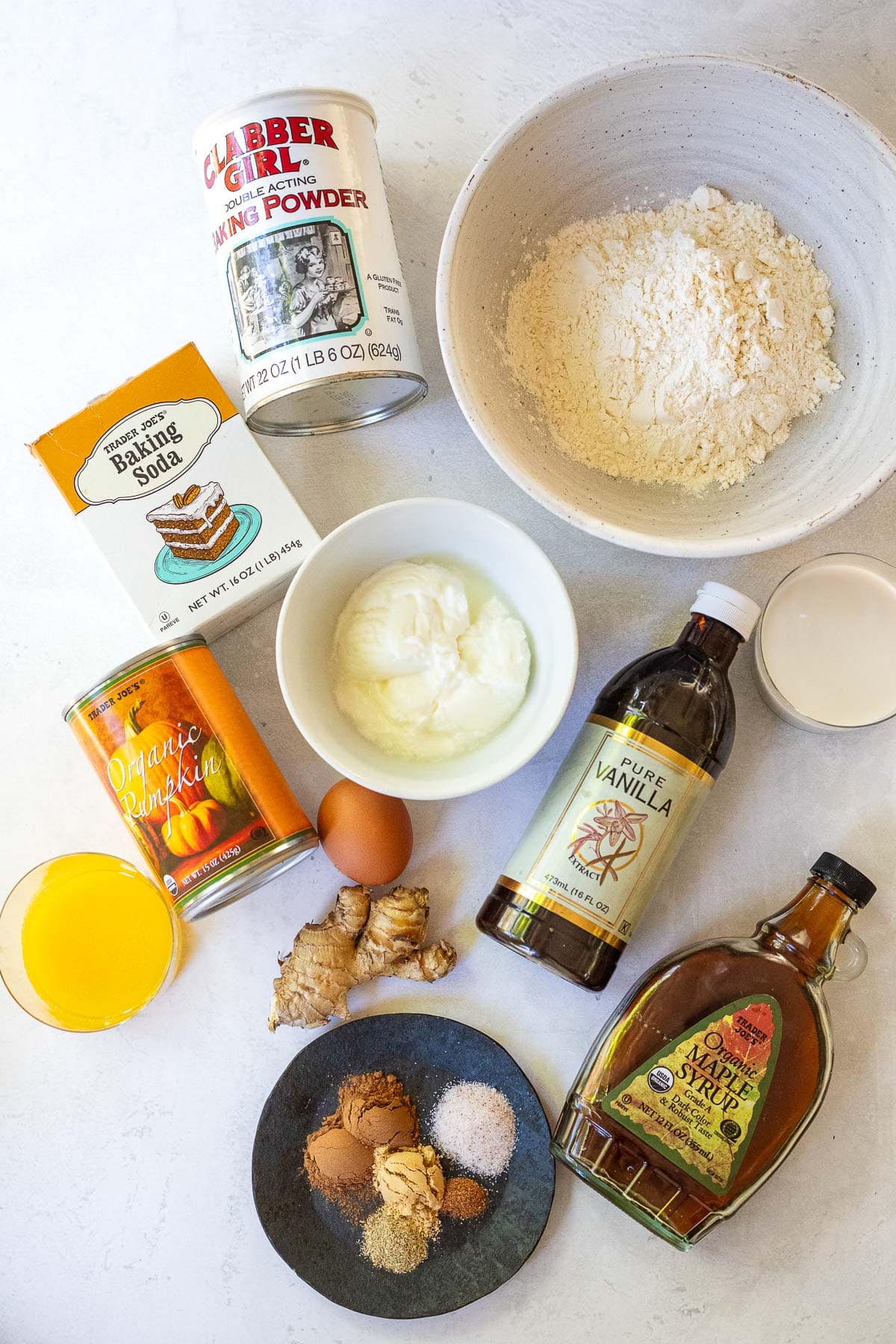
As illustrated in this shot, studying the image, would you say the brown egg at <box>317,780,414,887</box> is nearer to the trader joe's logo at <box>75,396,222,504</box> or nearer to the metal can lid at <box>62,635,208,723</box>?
the metal can lid at <box>62,635,208,723</box>

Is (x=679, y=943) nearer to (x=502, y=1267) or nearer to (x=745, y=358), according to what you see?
(x=502, y=1267)

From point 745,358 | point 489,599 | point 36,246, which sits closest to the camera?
point 745,358

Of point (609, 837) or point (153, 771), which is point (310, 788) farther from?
point (609, 837)

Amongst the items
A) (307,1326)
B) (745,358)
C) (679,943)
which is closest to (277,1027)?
(307,1326)

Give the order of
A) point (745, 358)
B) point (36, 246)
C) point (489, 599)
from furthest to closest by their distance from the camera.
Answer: point (36, 246)
point (489, 599)
point (745, 358)

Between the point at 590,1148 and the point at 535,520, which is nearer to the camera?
the point at 590,1148

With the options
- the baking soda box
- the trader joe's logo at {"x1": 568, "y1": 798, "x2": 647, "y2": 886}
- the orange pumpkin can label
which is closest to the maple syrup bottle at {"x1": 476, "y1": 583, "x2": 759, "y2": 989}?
the trader joe's logo at {"x1": 568, "y1": 798, "x2": 647, "y2": 886}

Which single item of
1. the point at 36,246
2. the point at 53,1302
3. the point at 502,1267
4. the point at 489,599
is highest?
the point at 36,246
